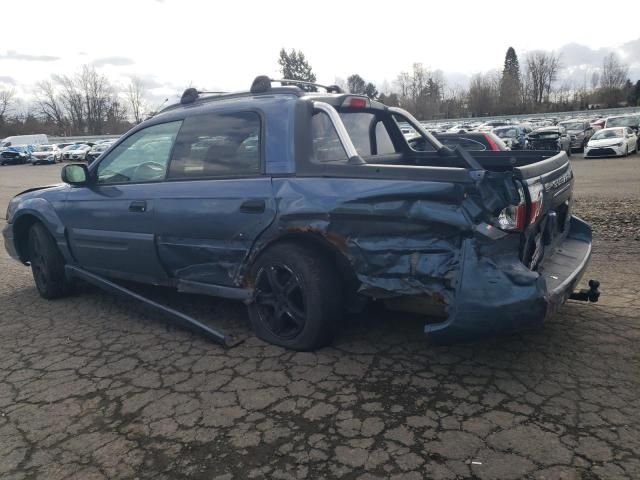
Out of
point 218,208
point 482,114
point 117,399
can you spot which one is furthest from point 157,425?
point 482,114

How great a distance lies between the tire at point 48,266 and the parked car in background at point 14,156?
4468cm

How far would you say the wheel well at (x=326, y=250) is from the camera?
354cm

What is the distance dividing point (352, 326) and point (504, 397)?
1441 mm

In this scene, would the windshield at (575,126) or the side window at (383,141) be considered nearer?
the side window at (383,141)

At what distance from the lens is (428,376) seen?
10.8 feet

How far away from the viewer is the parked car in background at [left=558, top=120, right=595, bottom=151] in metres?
27.5

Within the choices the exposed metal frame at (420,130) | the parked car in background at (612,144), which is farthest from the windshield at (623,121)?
the exposed metal frame at (420,130)

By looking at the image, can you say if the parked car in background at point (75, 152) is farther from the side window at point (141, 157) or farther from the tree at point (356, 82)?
the tree at point (356, 82)

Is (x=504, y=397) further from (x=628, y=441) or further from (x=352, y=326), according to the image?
(x=352, y=326)

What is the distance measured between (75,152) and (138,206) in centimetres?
4374

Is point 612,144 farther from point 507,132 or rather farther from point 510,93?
point 510,93

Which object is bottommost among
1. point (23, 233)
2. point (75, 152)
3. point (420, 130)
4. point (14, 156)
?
point (23, 233)

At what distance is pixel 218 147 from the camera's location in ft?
13.2

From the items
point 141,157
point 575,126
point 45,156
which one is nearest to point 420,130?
point 141,157
